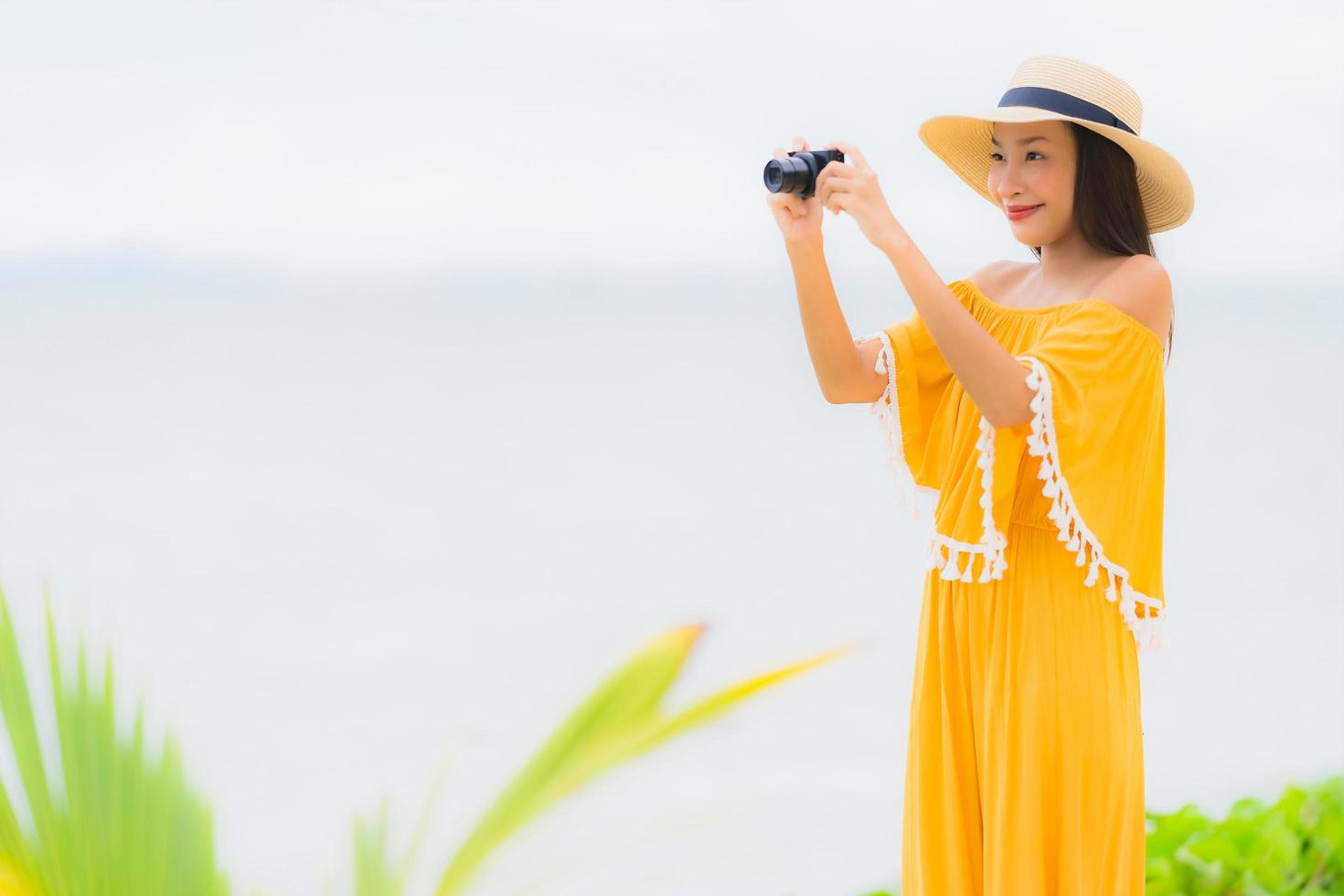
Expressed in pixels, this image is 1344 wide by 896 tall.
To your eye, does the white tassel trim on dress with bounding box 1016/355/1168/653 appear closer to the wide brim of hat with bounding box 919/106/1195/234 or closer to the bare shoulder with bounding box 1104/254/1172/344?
the bare shoulder with bounding box 1104/254/1172/344

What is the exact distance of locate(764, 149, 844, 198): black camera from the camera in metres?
1.38

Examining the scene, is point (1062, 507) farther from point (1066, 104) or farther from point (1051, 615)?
point (1066, 104)

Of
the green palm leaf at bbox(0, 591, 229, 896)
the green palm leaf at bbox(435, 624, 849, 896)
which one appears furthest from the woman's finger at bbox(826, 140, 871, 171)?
the green palm leaf at bbox(0, 591, 229, 896)

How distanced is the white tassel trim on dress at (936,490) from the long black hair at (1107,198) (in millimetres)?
238

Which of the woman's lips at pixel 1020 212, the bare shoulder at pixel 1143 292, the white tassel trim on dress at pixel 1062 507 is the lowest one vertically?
the white tassel trim on dress at pixel 1062 507

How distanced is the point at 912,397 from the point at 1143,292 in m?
0.26

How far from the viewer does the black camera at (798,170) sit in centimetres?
138

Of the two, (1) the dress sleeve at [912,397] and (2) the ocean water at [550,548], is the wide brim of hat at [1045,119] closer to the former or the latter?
(1) the dress sleeve at [912,397]

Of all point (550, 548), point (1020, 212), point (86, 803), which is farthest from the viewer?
point (550, 548)

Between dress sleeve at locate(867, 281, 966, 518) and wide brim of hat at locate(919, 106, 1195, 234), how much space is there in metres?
0.17

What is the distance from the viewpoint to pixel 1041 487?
142 centimetres

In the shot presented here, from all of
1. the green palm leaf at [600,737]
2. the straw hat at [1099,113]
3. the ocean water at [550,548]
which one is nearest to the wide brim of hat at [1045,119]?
the straw hat at [1099,113]

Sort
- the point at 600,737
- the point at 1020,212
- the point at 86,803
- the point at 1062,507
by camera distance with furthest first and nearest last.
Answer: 1. the point at 1020,212
2. the point at 1062,507
3. the point at 600,737
4. the point at 86,803

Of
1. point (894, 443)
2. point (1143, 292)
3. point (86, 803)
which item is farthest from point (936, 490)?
point (86, 803)
